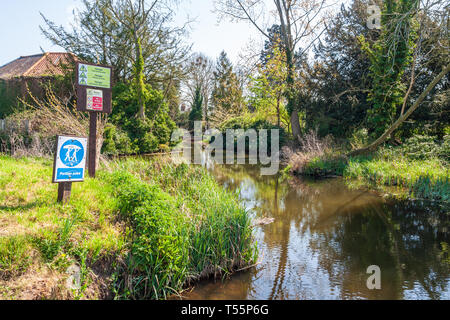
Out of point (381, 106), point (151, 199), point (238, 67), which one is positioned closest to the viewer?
point (151, 199)

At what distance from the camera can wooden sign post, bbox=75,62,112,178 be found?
654 centimetres

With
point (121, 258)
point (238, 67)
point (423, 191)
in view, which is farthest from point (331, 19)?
point (121, 258)

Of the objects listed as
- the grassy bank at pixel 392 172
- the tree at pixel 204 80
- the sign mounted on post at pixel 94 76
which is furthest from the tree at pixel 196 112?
the sign mounted on post at pixel 94 76

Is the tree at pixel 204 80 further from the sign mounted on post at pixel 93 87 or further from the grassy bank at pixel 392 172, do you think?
the sign mounted on post at pixel 93 87

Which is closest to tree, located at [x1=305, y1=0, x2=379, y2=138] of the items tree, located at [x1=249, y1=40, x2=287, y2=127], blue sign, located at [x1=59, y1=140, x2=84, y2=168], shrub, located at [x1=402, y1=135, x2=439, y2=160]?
tree, located at [x1=249, y1=40, x2=287, y2=127]

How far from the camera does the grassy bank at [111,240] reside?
10.4 feet

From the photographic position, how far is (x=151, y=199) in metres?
4.52

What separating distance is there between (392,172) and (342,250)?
Result: 18.9 feet

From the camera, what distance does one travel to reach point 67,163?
448cm

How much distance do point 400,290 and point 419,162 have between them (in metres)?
8.00

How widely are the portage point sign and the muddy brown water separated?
236cm

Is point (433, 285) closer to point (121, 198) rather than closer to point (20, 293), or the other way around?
point (121, 198)

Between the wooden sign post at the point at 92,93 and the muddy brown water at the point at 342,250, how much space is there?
3569mm

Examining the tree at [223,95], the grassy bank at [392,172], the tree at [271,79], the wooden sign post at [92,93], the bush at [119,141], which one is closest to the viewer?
the wooden sign post at [92,93]
